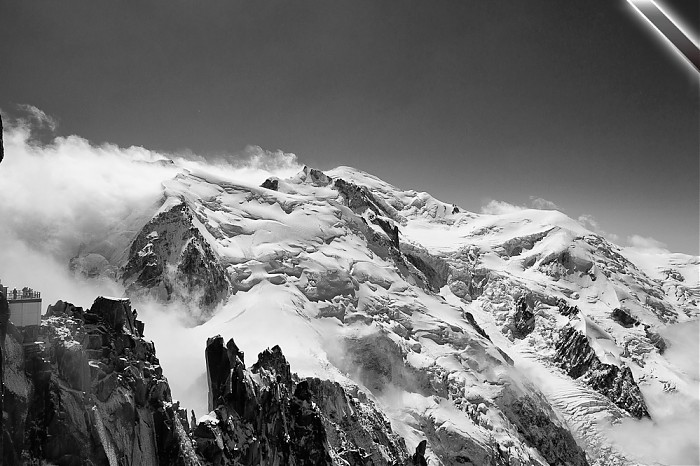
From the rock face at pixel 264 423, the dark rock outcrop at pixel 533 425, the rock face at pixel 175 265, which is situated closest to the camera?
the rock face at pixel 264 423

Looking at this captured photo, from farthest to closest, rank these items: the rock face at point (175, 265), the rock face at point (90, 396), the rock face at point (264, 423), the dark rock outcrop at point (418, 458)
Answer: the rock face at point (175, 265), the dark rock outcrop at point (418, 458), the rock face at point (264, 423), the rock face at point (90, 396)

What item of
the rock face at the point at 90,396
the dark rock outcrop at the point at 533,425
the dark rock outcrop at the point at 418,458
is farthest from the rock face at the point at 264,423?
the dark rock outcrop at the point at 533,425

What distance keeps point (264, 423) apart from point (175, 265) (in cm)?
12344

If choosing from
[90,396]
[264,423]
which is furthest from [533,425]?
[90,396]

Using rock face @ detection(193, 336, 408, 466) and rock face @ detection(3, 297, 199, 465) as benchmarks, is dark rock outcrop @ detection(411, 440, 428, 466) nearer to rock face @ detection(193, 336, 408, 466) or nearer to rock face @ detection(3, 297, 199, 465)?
rock face @ detection(193, 336, 408, 466)

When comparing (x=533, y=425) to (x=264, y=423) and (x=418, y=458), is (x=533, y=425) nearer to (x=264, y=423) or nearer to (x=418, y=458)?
(x=418, y=458)

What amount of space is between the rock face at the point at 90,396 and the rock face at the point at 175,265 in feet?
429

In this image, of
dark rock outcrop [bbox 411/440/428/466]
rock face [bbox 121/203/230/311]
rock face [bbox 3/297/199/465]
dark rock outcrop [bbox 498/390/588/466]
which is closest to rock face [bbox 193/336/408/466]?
dark rock outcrop [bbox 411/440/428/466]

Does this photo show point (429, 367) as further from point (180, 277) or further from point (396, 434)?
point (180, 277)

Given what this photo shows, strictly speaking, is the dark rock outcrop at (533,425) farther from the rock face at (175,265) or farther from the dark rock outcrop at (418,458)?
the rock face at (175,265)

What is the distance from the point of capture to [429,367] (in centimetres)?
17950

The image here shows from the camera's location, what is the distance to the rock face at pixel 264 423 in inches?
2537

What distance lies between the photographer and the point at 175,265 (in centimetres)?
18875

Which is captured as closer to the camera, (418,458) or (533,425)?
(418,458)
